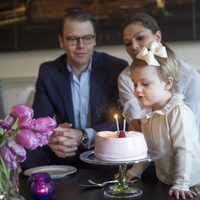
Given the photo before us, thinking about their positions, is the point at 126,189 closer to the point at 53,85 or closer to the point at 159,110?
the point at 159,110

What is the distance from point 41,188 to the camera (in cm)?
135

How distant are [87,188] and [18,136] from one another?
41cm

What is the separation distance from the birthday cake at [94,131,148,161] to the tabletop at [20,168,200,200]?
0.13m

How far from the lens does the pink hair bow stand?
4.74ft

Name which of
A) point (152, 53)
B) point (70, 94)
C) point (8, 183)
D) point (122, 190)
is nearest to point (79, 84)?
point (70, 94)

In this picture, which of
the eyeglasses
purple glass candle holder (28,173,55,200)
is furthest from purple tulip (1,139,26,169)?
the eyeglasses

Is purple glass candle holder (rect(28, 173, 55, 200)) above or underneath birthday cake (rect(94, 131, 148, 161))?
underneath

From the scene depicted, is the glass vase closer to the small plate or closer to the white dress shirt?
the small plate

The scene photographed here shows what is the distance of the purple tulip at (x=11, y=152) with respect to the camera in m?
1.14

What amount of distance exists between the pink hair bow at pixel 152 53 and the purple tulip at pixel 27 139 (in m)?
0.50

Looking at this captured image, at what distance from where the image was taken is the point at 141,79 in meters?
1.46

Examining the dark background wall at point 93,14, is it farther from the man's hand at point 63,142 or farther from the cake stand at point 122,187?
the cake stand at point 122,187

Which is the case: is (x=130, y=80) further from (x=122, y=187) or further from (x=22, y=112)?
(x=22, y=112)

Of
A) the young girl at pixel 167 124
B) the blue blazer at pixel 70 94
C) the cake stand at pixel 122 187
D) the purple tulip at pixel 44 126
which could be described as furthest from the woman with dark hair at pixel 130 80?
the purple tulip at pixel 44 126
